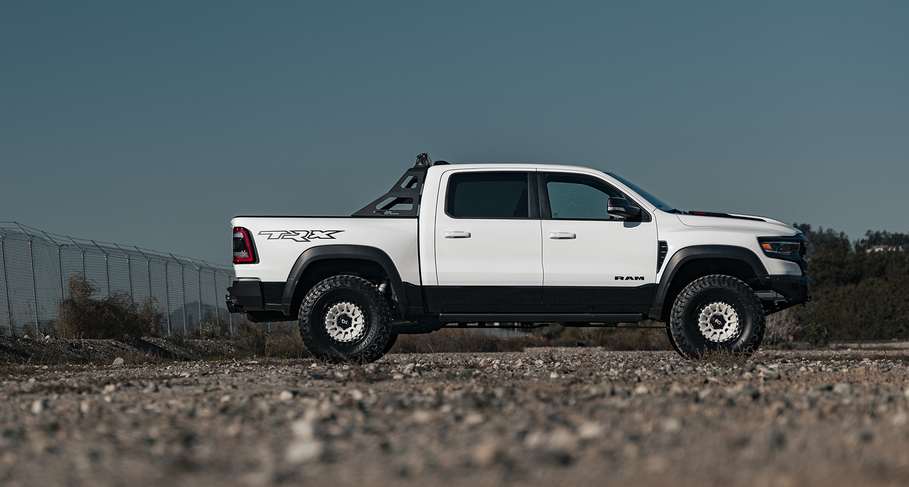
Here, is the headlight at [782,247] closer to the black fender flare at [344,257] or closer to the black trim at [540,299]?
the black trim at [540,299]

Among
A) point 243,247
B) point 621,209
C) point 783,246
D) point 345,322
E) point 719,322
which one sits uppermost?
point 621,209

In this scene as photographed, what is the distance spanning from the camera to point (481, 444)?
2908 mm

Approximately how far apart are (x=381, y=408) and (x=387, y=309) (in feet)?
12.5

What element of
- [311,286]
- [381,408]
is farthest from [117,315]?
[381,408]

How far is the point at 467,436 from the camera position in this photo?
3.11m

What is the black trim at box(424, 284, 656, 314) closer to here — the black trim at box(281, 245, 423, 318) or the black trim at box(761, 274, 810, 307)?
the black trim at box(281, 245, 423, 318)

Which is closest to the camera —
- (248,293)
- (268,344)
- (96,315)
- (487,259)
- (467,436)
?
(467,436)

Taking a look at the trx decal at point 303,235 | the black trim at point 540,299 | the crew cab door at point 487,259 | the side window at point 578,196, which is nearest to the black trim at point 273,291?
the trx decal at point 303,235

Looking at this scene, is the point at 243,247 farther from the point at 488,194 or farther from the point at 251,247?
the point at 488,194

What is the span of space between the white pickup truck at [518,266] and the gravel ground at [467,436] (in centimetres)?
244

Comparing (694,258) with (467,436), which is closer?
(467,436)

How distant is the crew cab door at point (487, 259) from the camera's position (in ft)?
25.4

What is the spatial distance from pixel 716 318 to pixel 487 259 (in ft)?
8.29

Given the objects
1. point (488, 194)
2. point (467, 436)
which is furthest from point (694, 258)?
point (467, 436)
